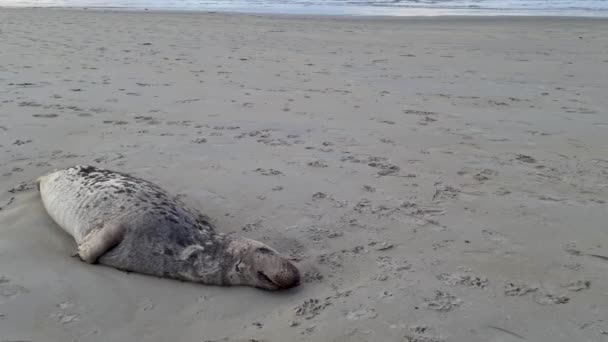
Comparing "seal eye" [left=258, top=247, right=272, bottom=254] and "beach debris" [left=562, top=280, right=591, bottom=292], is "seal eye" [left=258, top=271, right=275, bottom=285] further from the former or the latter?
"beach debris" [left=562, top=280, right=591, bottom=292]

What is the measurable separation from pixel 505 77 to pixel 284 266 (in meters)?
6.25

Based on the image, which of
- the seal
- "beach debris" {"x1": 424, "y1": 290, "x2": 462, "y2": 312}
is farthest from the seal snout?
"beach debris" {"x1": 424, "y1": 290, "x2": 462, "y2": 312}

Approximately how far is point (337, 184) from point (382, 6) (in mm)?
18842

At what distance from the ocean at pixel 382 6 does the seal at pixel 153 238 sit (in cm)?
1592

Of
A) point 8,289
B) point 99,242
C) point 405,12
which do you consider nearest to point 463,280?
point 99,242

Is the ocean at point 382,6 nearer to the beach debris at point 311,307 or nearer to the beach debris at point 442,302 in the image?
the beach debris at point 442,302

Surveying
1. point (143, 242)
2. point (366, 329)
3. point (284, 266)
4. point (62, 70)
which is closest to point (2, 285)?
point (143, 242)

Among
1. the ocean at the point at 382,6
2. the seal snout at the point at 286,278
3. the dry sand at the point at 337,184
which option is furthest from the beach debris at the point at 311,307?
the ocean at the point at 382,6

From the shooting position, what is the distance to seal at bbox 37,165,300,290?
3.01 metres

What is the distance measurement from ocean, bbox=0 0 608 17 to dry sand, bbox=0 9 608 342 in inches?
386

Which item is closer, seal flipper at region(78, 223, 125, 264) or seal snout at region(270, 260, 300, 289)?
seal snout at region(270, 260, 300, 289)

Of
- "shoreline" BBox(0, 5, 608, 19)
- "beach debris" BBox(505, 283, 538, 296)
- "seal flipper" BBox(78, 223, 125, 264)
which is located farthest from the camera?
"shoreline" BBox(0, 5, 608, 19)

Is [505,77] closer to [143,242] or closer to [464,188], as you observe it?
[464,188]

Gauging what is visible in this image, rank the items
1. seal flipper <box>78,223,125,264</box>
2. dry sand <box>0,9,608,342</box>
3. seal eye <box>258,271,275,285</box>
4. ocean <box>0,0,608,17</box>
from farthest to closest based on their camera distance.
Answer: ocean <box>0,0,608,17</box>, seal flipper <box>78,223,125,264</box>, seal eye <box>258,271,275,285</box>, dry sand <box>0,9,608,342</box>
